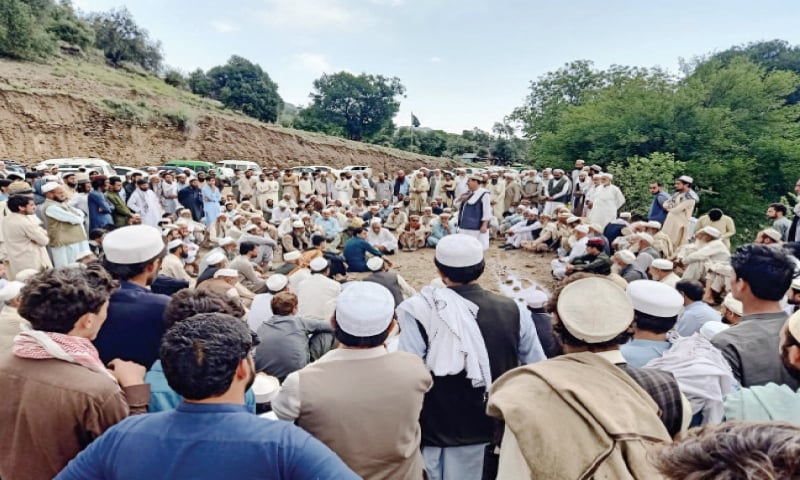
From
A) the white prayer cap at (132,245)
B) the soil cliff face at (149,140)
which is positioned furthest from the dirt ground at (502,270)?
the soil cliff face at (149,140)

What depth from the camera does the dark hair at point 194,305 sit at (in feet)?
5.74

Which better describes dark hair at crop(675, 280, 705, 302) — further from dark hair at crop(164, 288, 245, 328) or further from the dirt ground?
dark hair at crop(164, 288, 245, 328)

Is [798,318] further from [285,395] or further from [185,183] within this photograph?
[185,183]

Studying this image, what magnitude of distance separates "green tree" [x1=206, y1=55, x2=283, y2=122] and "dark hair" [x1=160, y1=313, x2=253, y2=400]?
34.4 metres

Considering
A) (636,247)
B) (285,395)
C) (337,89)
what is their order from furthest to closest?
1. (337,89)
2. (636,247)
3. (285,395)

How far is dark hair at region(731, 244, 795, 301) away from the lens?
2.16 metres

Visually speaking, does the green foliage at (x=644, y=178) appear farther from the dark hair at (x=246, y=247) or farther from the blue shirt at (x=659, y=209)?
the dark hair at (x=246, y=247)

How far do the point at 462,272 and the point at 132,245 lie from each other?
1535 millimetres

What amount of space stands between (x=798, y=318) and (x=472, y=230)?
5.32 m

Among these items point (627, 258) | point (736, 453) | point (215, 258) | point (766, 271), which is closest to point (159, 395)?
point (736, 453)

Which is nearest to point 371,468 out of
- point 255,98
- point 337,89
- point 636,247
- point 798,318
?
point 798,318

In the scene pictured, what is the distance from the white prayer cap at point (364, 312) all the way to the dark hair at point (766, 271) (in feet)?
5.95

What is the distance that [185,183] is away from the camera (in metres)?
11.4

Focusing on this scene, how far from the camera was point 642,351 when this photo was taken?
200cm
